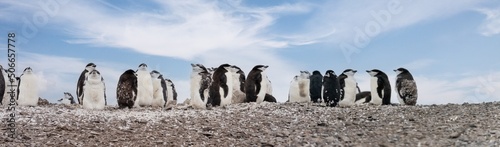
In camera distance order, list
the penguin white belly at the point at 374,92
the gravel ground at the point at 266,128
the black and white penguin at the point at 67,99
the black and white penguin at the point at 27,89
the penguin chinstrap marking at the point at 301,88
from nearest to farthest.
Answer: the gravel ground at the point at 266,128 → the penguin white belly at the point at 374,92 → the black and white penguin at the point at 27,89 → the penguin chinstrap marking at the point at 301,88 → the black and white penguin at the point at 67,99

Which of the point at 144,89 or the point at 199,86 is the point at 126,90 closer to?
the point at 144,89

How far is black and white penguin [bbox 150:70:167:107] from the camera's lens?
17347mm

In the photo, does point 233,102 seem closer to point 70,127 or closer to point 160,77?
point 160,77

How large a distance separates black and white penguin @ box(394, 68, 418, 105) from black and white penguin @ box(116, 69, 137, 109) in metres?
6.94

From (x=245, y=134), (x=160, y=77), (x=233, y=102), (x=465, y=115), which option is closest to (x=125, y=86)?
(x=160, y=77)

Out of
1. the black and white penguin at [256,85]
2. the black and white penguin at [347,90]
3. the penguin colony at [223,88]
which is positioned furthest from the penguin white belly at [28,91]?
the black and white penguin at [347,90]

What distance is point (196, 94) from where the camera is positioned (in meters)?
15.5

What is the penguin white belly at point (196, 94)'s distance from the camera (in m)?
15.4

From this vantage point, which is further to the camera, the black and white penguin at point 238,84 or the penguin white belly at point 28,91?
the black and white penguin at point 238,84

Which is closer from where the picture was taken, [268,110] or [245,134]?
[245,134]

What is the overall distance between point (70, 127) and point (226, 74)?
583cm

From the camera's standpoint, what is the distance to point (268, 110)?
1389 cm

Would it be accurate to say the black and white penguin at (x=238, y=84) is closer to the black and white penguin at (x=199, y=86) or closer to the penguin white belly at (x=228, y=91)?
the penguin white belly at (x=228, y=91)

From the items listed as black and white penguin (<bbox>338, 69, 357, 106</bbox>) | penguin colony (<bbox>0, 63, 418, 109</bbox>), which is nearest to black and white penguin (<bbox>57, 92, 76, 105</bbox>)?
penguin colony (<bbox>0, 63, 418, 109</bbox>)
